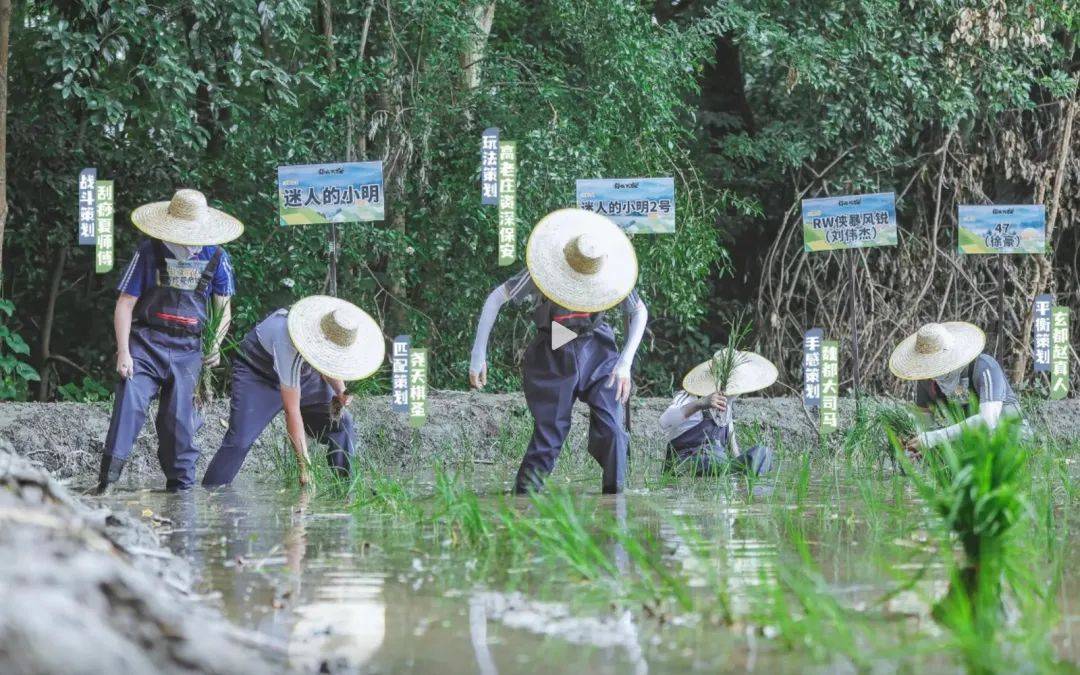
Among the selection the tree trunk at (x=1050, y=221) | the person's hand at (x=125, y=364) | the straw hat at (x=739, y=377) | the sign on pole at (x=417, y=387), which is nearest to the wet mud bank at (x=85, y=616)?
the person's hand at (x=125, y=364)

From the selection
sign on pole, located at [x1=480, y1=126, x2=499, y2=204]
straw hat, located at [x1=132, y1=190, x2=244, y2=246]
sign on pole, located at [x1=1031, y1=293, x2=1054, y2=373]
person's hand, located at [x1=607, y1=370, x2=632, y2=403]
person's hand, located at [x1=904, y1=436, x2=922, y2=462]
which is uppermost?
sign on pole, located at [x1=480, y1=126, x2=499, y2=204]

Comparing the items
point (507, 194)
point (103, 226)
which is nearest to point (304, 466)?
point (507, 194)

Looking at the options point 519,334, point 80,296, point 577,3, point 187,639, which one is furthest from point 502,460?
point 187,639

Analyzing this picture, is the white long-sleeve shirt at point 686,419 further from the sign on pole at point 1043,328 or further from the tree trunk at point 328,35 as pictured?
the tree trunk at point 328,35

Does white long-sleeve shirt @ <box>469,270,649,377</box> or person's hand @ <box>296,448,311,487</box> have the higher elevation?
white long-sleeve shirt @ <box>469,270,649,377</box>

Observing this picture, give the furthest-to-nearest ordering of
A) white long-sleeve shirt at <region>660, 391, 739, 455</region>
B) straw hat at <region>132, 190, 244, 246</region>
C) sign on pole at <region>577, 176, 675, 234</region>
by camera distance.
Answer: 1. sign on pole at <region>577, 176, 675, 234</region>
2. white long-sleeve shirt at <region>660, 391, 739, 455</region>
3. straw hat at <region>132, 190, 244, 246</region>

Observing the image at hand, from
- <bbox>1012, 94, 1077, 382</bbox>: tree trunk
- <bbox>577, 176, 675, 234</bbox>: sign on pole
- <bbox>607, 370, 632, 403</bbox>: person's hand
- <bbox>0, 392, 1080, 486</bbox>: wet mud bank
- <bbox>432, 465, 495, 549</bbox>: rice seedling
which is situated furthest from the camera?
<bbox>1012, 94, 1077, 382</bbox>: tree trunk

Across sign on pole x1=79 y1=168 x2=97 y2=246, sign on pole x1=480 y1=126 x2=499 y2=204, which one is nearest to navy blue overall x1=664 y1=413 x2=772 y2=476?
sign on pole x1=480 y1=126 x2=499 y2=204

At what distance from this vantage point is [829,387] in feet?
29.3

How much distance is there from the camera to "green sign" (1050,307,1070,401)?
33.3ft

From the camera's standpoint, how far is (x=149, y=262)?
6418 mm

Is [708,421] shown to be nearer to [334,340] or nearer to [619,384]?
[619,384]

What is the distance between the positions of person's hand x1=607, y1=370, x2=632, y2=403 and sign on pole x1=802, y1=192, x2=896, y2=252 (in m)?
3.53
